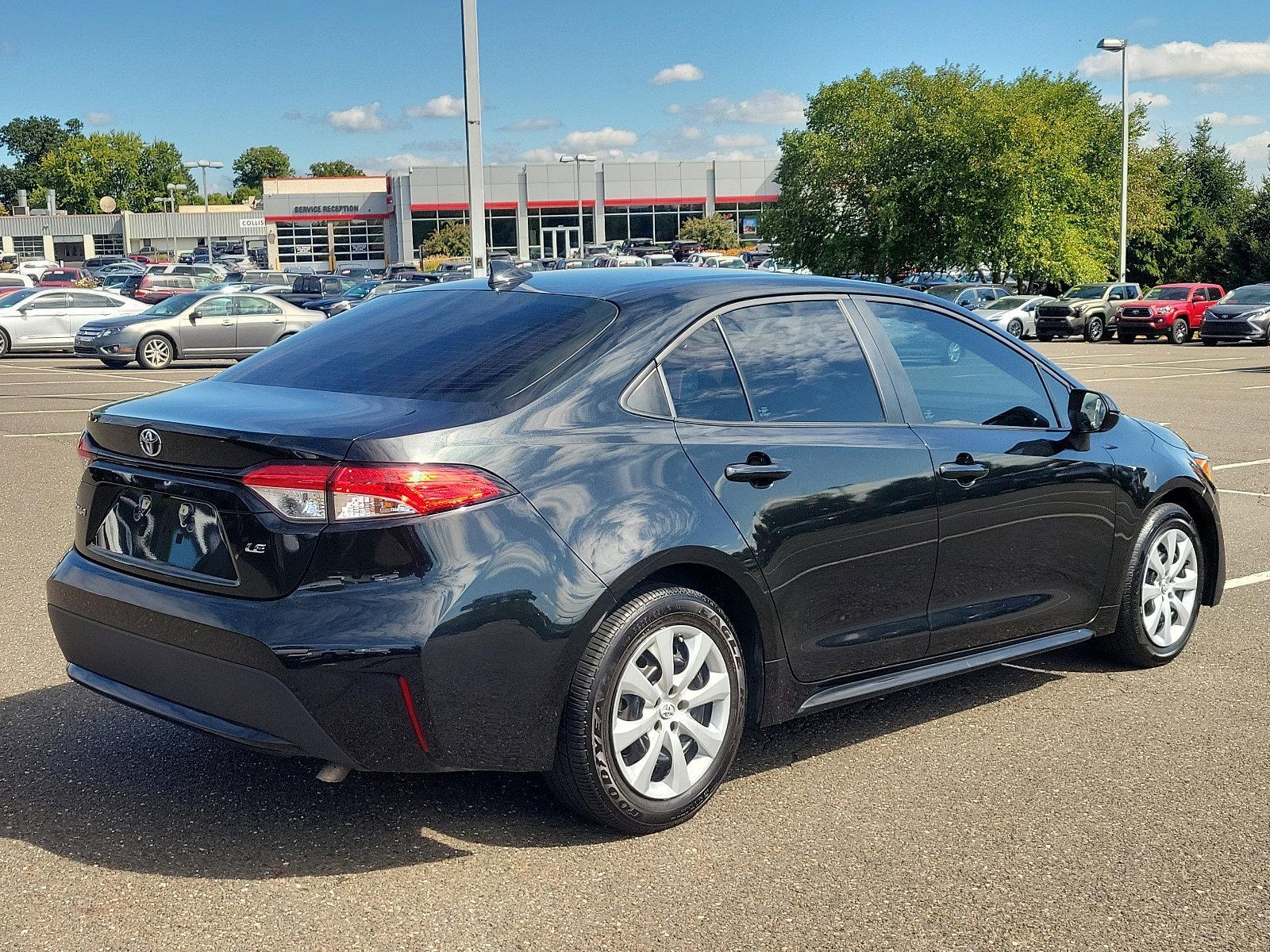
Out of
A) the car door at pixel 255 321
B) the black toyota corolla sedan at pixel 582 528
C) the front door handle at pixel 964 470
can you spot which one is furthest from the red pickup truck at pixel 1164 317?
the front door handle at pixel 964 470

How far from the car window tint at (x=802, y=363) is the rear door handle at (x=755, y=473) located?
187 millimetres

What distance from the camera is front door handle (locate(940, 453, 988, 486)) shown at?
4531 mm

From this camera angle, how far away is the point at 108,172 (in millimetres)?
144375

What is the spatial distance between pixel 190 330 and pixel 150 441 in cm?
2251

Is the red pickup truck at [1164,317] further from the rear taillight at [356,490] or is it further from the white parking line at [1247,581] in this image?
the rear taillight at [356,490]

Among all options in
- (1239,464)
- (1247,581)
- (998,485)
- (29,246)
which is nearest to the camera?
(998,485)

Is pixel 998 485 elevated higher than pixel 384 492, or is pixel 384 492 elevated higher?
pixel 384 492

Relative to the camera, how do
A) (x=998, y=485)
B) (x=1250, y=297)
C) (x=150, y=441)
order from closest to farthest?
(x=150, y=441), (x=998, y=485), (x=1250, y=297)

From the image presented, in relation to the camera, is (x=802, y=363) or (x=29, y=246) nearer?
(x=802, y=363)

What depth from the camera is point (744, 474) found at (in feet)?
13.1

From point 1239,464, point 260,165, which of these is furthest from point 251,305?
point 260,165

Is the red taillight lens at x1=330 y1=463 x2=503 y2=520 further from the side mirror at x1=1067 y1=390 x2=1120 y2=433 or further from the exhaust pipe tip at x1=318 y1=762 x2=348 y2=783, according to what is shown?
the side mirror at x1=1067 y1=390 x2=1120 y2=433

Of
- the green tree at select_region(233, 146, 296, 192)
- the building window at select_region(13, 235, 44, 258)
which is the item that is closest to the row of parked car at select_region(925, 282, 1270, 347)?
the building window at select_region(13, 235, 44, 258)

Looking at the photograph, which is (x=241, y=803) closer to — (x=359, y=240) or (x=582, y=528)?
(x=582, y=528)
